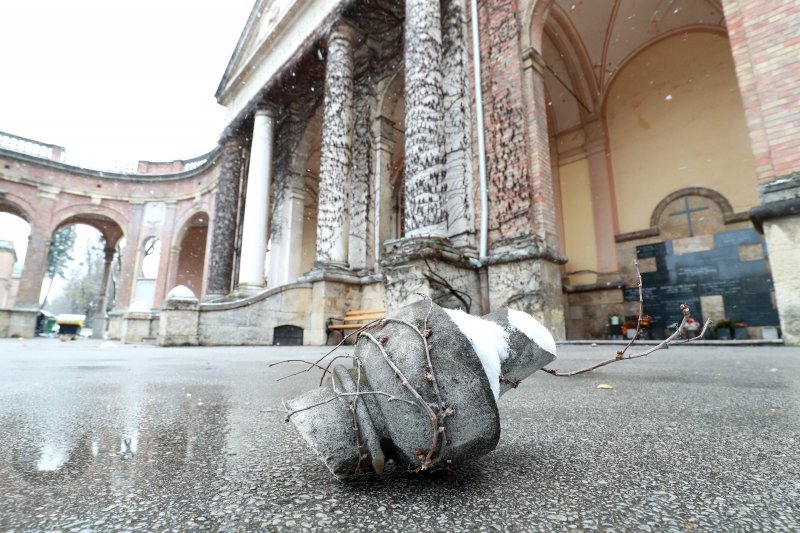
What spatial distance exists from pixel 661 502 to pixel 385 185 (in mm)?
9383

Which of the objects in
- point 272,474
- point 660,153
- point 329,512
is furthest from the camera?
point 660,153

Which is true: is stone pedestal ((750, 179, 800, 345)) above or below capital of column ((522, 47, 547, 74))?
below

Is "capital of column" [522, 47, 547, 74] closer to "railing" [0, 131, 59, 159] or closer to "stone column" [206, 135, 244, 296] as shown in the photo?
"stone column" [206, 135, 244, 296]

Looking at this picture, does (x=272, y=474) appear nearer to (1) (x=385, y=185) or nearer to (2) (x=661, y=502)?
(2) (x=661, y=502)

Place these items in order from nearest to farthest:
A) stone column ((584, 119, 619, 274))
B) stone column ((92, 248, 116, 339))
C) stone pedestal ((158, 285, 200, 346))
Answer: stone pedestal ((158, 285, 200, 346))
stone column ((584, 119, 619, 274))
stone column ((92, 248, 116, 339))

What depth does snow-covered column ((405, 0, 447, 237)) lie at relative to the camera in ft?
19.8

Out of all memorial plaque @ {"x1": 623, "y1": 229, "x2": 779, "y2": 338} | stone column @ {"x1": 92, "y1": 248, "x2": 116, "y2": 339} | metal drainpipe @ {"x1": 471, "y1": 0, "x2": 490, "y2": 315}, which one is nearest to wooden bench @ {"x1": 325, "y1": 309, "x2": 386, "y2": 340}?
metal drainpipe @ {"x1": 471, "y1": 0, "x2": 490, "y2": 315}

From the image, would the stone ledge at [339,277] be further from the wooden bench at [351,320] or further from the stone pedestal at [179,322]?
the stone pedestal at [179,322]

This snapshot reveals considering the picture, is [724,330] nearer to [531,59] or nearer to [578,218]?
[578,218]

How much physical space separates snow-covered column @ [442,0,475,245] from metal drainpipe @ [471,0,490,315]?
0.69 ft

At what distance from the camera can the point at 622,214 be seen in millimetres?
10773

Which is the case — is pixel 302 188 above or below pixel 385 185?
above

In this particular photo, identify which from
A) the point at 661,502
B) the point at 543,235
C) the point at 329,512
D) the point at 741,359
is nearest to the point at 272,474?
the point at 329,512

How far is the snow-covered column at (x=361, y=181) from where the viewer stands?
9266 millimetres
